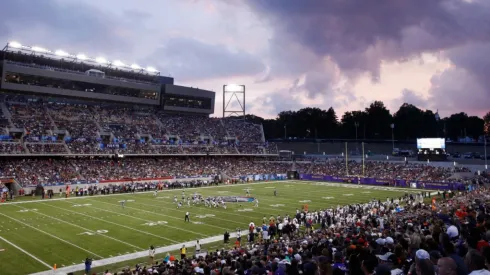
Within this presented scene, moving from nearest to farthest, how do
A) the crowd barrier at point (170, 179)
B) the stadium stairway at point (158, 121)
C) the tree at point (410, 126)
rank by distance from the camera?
the crowd barrier at point (170, 179), the stadium stairway at point (158, 121), the tree at point (410, 126)

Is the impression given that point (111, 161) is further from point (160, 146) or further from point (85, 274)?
point (85, 274)

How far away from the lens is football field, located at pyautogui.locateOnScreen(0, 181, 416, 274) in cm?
1931

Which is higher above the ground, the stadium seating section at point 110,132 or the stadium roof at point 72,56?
the stadium roof at point 72,56

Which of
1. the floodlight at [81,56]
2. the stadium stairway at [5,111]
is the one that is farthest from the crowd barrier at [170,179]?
the floodlight at [81,56]

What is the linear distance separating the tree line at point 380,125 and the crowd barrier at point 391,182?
37.1 metres

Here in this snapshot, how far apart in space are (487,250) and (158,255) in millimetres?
16692

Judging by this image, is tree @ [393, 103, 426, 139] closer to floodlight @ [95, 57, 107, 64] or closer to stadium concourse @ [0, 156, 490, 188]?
stadium concourse @ [0, 156, 490, 188]

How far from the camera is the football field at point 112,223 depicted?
1931cm

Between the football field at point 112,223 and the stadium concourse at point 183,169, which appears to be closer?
the football field at point 112,223

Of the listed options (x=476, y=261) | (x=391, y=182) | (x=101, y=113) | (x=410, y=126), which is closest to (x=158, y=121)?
(x=101, y=113)

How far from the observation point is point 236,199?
124ft

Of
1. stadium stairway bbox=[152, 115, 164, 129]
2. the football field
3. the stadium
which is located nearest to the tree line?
the stadium

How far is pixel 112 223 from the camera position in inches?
1047

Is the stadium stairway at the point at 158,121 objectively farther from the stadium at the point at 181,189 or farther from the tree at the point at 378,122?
the tree at the point at 378,122
